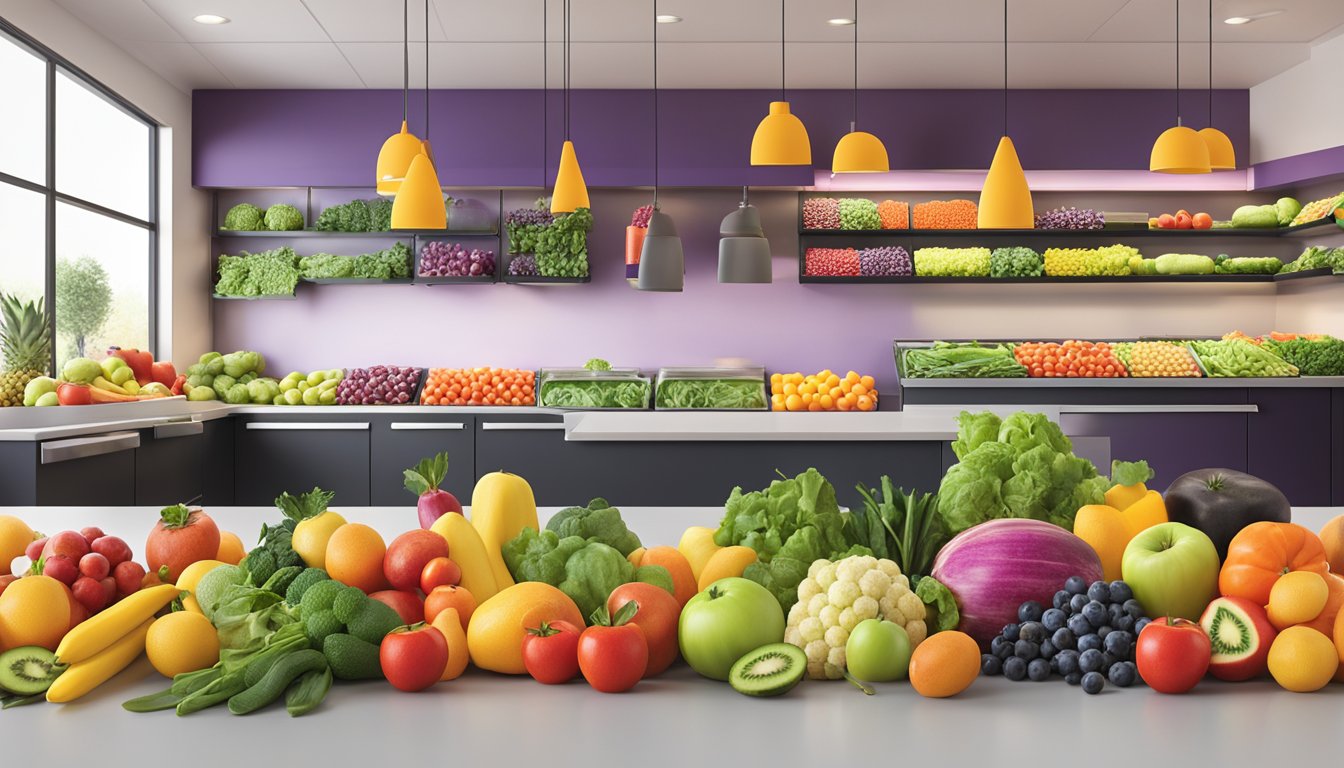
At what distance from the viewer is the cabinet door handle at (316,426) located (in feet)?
19.6

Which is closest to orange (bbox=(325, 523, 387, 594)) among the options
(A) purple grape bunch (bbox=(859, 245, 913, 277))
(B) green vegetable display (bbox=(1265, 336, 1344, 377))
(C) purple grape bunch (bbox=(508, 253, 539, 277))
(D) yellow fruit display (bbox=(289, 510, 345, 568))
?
(D) yellow fruit display (bbox=(289, 510, 345, 568))

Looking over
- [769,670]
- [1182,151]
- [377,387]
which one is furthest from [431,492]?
[377,387]

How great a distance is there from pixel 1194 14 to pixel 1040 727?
209 inches

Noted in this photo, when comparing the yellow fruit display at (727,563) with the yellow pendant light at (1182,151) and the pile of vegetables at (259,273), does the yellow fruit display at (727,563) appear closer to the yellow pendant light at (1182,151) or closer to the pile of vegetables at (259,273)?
the yellow pendant light at (1182,151)

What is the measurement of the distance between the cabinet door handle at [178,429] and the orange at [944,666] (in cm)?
484

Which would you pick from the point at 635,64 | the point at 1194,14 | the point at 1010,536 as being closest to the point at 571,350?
the point at 635,64

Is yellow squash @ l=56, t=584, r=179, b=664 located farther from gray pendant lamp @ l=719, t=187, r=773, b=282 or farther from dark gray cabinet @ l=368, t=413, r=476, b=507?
dark gray cabinet @ l=368, t=413, r=476, b=507

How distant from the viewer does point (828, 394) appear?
5.95 meters

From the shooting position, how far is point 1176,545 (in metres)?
1.17

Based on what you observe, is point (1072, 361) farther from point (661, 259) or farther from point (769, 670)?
point (769, 670)

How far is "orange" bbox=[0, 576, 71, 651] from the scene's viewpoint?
3.52ft

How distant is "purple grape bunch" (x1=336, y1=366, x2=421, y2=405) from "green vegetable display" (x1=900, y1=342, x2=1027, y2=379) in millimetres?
3278

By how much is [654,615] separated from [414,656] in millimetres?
269

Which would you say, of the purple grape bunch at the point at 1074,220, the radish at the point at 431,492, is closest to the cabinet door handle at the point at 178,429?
the radish at the point at 431,492
